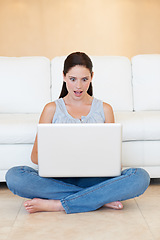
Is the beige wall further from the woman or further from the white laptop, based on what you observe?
the white laptop

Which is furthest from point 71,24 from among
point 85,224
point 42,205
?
point 85,224

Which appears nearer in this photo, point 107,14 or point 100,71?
point 100,71

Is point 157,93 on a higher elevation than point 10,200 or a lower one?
higher

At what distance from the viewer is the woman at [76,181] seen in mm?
1916

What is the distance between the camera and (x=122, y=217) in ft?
6.10

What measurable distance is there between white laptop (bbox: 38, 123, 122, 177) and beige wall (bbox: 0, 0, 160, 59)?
4.30 m

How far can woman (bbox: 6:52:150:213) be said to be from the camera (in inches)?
75.4

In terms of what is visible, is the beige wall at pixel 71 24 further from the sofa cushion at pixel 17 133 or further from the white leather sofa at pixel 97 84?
the sofa cushion at pixel 17 133

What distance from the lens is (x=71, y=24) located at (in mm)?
5902

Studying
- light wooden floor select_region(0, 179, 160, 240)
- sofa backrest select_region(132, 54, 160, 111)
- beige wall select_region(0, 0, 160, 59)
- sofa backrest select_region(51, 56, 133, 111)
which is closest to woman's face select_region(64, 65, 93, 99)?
light wooden floor select_region(0, 179, 160, 240)

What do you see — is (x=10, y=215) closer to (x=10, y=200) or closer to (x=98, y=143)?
(x=10, y=200)

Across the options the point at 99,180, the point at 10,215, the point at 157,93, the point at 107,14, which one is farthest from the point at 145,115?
the point at 107,14

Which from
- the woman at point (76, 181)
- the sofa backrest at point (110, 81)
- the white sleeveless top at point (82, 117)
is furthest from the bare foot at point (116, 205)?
the sofa backrest at point (110, 81)

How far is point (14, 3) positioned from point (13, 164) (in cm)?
401
